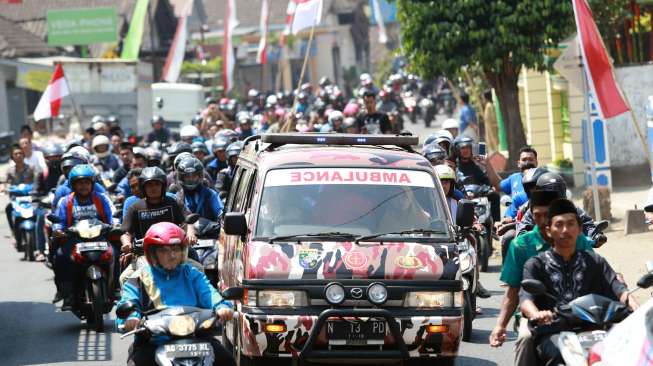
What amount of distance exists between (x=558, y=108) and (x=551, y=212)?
24562mm

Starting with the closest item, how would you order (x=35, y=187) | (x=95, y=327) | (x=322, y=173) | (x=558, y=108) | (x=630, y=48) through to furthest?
(x=322, y=173) → (x=95, y=327) → (x=35, y=187) → (x=630, y=48) → (x=558, y=108)

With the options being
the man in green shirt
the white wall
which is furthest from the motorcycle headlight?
the white wall

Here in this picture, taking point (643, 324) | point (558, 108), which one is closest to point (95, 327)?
point (643, 324)

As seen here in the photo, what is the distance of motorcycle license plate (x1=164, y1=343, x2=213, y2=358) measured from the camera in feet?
26.6

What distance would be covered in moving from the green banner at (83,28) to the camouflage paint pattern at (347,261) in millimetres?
50236

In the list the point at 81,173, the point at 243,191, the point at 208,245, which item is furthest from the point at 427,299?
the point at 81,173

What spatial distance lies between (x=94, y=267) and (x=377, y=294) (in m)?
4.69

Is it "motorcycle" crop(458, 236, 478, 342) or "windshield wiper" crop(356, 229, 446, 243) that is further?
"motorcycle" crop(458, 236, 478, 342)

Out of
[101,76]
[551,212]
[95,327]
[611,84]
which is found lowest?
[95,327]

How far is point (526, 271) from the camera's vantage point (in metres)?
7.87

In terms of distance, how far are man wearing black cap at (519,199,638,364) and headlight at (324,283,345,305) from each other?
220 centimetres

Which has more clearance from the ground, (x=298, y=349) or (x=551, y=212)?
(x=551, y=212)

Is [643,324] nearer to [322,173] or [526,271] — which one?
[526,271]

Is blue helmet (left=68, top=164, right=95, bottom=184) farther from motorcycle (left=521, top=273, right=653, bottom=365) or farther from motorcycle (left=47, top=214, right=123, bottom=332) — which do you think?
motorcycle (left=521, top=273, right=653, bottom=365)
